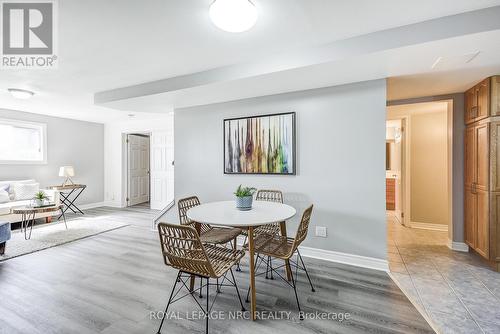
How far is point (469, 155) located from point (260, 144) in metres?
2.77

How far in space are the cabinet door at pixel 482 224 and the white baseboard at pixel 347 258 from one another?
45.9 inches

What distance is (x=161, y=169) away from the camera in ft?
19.4

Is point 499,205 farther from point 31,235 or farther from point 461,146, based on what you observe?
point 31,235

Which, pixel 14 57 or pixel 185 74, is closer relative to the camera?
pixel 14 57

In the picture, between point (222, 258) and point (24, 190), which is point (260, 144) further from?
point (24, 190)

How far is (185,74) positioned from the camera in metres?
2.92

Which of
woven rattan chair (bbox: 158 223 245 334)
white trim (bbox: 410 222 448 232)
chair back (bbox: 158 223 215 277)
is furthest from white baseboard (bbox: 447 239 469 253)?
chair back (bbox: 158 223 215 277)

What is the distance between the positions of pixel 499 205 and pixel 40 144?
8121 mm

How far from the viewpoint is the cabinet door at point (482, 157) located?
2.61m

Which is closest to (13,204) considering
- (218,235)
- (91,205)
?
(91,205)

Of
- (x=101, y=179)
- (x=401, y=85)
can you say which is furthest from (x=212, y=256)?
(x=101, y=179)

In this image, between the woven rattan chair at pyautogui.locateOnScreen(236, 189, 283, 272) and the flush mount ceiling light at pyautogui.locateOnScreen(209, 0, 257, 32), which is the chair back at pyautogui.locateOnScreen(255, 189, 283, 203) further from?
the flush mount ceiling light at pyautogui.locateOnScreen(209, 0, 257, 32)

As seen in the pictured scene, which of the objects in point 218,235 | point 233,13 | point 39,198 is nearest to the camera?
point 233,13

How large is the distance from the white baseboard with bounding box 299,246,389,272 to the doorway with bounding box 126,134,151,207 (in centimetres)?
515
